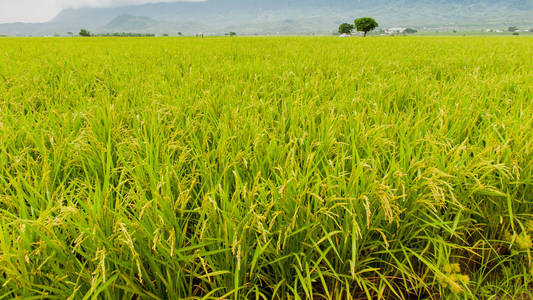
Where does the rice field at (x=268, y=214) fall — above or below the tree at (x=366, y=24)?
below

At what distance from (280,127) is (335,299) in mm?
1259

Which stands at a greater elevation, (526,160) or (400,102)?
(400,102)

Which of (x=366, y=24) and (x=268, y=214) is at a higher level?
(x=366, y=24)

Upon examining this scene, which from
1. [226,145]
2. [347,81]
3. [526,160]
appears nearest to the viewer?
[526,160]

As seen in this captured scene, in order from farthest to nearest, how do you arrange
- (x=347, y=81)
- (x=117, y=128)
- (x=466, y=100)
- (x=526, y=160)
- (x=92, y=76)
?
(x=92, y=76) < (x=347, y=81) < (x=466, y=100) < (x=117, y=128) < (x=526, y=160)

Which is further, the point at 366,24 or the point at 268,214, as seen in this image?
the point at 366,24

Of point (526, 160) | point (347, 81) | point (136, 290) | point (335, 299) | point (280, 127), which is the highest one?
point (347, 81)

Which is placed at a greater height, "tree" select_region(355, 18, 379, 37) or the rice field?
"tree" select_region(355, 18, 379, 37)

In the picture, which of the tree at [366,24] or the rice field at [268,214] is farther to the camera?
the tree at [366,24]

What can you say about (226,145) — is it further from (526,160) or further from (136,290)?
(526,160)

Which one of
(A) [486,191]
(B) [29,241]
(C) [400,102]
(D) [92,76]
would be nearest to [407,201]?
(A) [486,191]

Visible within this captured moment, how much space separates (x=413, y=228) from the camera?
4.59 ft

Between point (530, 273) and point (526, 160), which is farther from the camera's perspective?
point (526, 160)

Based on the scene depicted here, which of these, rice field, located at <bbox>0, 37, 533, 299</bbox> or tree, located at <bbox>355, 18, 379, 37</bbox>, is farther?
tree, located at <bbox>355, 18, 379, 37</bbox>
